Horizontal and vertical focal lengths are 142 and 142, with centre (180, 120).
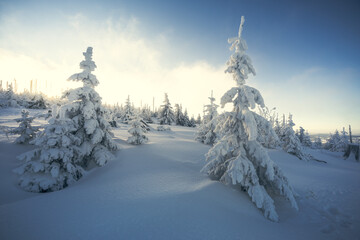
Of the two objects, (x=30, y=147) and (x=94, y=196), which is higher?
(x=30, y=147)

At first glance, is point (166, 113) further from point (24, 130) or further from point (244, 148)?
point (244, 148)

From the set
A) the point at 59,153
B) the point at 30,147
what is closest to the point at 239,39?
the point at 59,153

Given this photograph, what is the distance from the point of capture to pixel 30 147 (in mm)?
10078

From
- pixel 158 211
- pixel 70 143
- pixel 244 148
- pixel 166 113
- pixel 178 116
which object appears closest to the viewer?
pixel 158 211

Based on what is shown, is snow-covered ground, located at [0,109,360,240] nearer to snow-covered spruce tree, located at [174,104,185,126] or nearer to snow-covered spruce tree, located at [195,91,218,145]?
snow-covered spruce tree, located at [195,91,218,145]

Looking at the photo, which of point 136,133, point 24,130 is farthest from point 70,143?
point 136,133

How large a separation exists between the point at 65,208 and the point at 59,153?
11.2ft

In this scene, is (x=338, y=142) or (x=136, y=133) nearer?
(x=136, y=133)

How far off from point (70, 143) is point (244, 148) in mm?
9686

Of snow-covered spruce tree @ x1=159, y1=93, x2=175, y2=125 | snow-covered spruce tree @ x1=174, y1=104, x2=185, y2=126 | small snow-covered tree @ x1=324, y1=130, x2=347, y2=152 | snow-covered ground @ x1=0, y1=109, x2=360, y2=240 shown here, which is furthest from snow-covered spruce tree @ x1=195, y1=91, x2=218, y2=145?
small snow-covered tree @ x1=324, y1=130, x2=347, y2=152

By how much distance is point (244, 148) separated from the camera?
7355 millimetres

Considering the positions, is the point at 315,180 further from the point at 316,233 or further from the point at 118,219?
the point at 118,219

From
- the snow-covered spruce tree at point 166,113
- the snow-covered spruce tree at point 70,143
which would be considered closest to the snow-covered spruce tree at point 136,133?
the snow-covered spruce tree at point 70,143

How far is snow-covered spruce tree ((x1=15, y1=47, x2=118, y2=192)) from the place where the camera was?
7.14 metres
